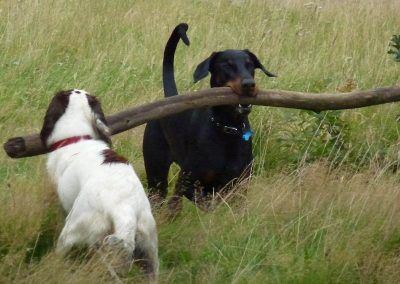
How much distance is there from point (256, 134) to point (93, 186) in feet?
9.69

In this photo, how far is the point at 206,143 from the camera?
610 centimetres

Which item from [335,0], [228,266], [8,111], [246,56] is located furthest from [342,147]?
[335,0]

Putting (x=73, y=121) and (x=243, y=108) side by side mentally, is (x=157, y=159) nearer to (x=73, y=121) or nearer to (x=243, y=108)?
(x=243, y=108)

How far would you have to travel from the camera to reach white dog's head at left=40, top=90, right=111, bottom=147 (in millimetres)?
4848

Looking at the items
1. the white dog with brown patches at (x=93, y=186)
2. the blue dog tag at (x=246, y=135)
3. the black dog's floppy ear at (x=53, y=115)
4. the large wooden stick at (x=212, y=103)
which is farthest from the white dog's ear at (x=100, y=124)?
the blue dog tag at (x=246, y=135)

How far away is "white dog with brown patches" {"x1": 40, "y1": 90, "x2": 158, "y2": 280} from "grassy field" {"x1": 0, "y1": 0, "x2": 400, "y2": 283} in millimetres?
141

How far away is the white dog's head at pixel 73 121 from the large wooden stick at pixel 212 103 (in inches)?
6.1

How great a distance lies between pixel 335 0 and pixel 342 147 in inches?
219

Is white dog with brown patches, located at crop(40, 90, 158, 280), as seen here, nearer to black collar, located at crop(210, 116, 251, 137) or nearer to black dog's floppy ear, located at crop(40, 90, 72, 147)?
black dog's floppy ear, located at crop(40, 90, 72, 147)

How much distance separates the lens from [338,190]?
18.1 feet

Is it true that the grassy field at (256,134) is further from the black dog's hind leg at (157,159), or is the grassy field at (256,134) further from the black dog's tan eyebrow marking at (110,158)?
the black dog's tan eyebrow marking at (110,158)

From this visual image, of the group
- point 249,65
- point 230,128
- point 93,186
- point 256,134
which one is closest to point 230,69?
point 249,65

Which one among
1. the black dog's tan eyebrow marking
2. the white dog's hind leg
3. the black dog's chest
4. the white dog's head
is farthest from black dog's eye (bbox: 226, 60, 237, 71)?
the white dog's hind leg

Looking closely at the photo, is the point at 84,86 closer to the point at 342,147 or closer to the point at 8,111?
the point at 8,111
